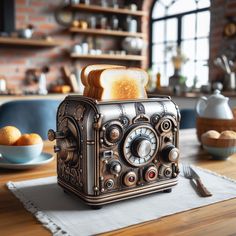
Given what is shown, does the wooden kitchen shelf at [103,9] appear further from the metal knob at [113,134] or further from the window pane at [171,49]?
the metal knob at [113,134]

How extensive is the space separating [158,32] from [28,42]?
5.45ft

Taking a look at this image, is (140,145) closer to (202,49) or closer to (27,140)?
(27,140)

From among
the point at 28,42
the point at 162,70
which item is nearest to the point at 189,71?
the point at 162,70

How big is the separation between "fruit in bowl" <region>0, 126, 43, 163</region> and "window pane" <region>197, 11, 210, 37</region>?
3.09m

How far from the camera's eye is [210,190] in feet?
2.27

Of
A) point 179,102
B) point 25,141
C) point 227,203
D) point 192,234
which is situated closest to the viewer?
point 192,234

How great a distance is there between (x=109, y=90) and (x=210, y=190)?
0.97ft

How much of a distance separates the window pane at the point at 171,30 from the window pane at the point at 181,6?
0.34 feet

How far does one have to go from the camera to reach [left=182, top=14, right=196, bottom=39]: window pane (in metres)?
3.74

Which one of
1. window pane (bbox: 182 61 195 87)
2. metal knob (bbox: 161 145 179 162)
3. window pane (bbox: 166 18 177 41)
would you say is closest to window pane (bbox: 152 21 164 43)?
window pane (bbox: 166 18 177 41)

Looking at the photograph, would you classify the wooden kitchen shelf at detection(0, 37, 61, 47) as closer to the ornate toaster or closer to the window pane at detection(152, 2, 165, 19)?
the window pane at detection(152, 2, 165, 19)

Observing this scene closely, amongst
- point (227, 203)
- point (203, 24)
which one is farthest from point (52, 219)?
point (203, 24)

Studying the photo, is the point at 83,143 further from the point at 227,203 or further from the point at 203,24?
the point at 203,24

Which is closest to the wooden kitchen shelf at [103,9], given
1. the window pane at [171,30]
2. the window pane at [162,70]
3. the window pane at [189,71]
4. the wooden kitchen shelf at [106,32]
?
the wooden kitchen shelf at [106,32]
